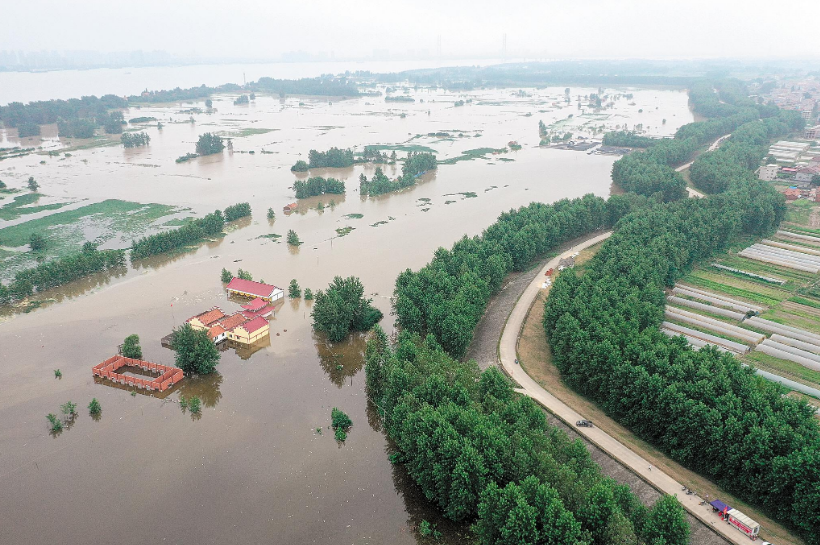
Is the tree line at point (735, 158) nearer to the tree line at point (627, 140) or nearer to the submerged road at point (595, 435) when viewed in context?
the tree line at point (627, 140)

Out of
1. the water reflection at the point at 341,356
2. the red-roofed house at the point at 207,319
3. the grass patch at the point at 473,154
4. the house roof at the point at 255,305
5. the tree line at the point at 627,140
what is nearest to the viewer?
the water reflection at the point at 341,356

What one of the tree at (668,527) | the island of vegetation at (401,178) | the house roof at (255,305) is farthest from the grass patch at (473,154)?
the tree at (668,527)

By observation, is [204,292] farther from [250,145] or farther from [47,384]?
[250,145]

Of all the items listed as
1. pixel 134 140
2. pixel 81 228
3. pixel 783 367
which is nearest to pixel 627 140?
pixel 783 367

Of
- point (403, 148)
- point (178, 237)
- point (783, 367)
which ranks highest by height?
point (403, 148)

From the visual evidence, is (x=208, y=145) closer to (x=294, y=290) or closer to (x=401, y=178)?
(x=401, y=178)
